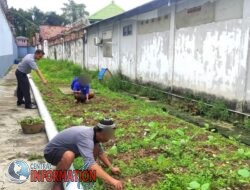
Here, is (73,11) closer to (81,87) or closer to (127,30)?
(127,30)

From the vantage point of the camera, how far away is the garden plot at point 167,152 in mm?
4328

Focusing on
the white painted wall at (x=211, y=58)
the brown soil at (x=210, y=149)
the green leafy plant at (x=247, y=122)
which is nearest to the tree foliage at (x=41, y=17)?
the white painted wall at (x=211, y=58)

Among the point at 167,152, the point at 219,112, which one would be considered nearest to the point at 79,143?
the point at 167,152

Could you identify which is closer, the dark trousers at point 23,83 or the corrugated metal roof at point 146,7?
the dark trousers at point 23,83

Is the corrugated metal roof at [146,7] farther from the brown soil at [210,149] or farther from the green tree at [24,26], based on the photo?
the green tree at [24,26]

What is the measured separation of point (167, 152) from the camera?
17.8 ft

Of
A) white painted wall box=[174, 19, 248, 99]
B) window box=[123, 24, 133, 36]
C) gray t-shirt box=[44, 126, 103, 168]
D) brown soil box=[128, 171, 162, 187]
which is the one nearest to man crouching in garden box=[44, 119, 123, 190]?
gray t-shirt box=[44, 126, 103, 168]

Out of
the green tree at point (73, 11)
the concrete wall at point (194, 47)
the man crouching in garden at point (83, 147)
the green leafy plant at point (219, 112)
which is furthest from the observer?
the green tree at point (73, 11)

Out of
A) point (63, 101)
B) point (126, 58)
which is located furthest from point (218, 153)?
point (126, 58)

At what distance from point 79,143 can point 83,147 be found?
3.3 inches

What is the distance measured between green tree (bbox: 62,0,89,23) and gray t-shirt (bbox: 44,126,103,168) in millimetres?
79659

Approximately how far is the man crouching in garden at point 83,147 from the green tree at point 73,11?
261ft

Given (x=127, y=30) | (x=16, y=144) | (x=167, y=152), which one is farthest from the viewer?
(x=127, y=30)

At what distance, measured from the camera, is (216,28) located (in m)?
9.03
